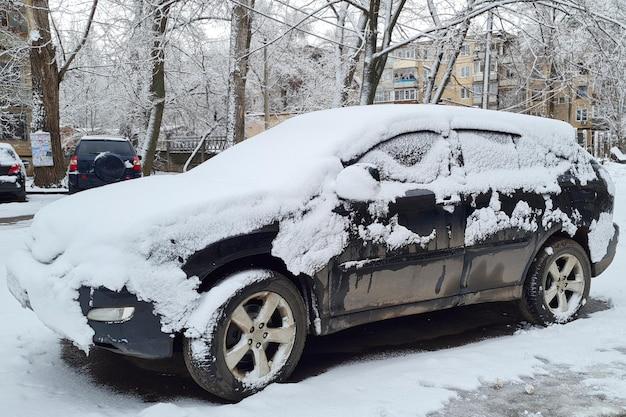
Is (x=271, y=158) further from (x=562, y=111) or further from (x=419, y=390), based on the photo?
(x=562, y=111)

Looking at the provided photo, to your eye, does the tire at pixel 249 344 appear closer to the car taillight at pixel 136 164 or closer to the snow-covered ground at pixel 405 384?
the snow-covered ground at pixel 405 384

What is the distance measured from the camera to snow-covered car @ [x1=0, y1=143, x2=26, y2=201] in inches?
559

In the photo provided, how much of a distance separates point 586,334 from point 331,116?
2.57m

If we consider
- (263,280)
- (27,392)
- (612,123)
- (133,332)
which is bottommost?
(27,392)

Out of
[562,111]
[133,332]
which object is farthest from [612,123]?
[133,332]

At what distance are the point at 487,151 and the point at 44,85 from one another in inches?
638

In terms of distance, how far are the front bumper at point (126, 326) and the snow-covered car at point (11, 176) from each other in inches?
491

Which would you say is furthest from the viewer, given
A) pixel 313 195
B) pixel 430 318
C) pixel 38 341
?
pixel 430 318

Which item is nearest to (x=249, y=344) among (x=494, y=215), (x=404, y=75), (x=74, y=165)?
(x=494, y=215)

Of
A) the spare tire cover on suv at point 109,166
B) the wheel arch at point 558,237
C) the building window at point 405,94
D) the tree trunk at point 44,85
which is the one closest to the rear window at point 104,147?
the spare tire cover on suv at point 109,166

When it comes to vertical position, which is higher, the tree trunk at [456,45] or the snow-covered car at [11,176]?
the tree trunk at [456,45]

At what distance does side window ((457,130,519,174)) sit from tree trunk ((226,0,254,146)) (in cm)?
1044

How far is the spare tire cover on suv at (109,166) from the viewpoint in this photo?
14.3 metres

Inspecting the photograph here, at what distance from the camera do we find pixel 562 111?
6669 centimetres
